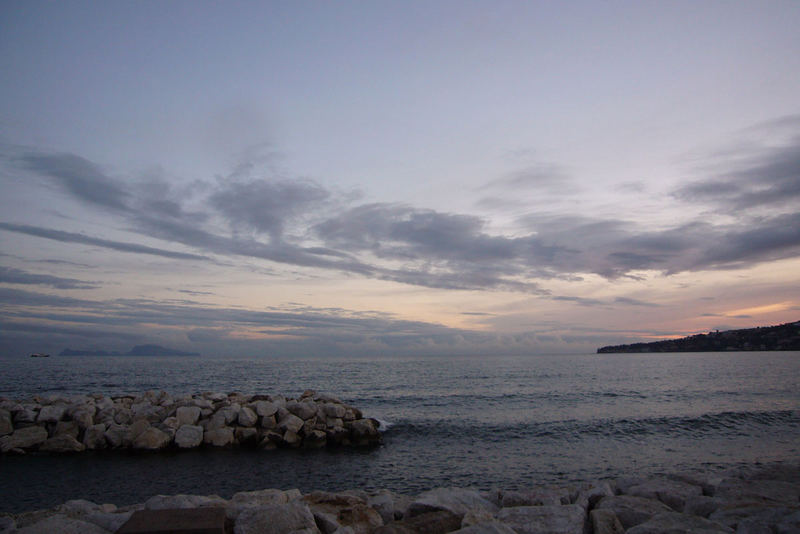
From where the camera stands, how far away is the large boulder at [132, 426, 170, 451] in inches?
649

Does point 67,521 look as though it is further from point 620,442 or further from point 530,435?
point 620,442

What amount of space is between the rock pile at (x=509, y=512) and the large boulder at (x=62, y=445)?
9952 mm

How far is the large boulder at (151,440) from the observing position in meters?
16.5

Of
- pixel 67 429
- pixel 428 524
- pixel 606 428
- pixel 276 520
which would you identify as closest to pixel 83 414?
pixel 67 429

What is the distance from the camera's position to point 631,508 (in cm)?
766

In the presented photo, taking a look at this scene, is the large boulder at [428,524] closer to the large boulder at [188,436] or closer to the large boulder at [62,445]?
the large boulder at [188,436]

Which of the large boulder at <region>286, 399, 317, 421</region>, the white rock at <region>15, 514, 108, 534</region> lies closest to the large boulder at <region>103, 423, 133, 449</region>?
the large boulder at <region>286, 399, 317, 421</region>

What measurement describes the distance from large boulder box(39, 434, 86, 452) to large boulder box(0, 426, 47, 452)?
0.31 m

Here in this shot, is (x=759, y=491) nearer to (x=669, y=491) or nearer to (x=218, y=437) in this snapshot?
(x=669, y=491)

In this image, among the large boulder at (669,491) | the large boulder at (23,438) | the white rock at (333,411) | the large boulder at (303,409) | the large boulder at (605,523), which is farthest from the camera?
the white rock at (333,411)

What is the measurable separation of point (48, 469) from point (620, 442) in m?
20.7

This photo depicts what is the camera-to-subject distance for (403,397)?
3419 centimetres

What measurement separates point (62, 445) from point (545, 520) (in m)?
17.4

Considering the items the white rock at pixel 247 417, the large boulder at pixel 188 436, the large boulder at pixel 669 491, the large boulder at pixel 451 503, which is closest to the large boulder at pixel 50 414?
the large boulder at pixel 188 436
